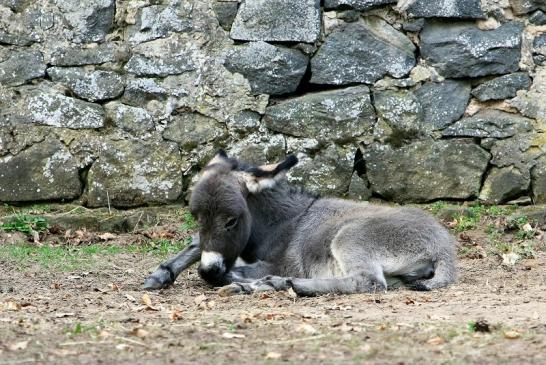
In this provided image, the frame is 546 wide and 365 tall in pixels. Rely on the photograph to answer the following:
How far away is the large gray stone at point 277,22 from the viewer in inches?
380

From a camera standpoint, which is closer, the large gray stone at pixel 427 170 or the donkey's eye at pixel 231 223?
the donkey's eye at pixel 231 223

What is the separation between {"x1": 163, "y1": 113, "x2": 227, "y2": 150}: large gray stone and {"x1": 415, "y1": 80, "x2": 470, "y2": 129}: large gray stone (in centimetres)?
205

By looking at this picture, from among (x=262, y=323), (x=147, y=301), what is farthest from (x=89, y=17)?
(x=262, y=323)

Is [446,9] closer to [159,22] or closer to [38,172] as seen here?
[159,22]

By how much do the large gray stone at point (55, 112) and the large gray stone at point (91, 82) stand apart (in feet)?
0.35

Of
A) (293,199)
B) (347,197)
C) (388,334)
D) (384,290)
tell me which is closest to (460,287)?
(384,290)

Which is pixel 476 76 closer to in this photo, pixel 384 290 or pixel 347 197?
pixel 347 197

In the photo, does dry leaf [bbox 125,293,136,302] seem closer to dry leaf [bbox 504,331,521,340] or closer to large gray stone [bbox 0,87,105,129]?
dry leaf [bbox 504,331,521,340]

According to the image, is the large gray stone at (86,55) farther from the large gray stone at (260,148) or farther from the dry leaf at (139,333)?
the dry leaf at (139,333)

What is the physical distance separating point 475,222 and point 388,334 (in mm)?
4555

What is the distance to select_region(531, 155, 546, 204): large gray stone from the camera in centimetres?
960

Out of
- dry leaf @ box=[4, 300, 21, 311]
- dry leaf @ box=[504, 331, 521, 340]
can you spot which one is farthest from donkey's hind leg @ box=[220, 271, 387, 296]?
dry leaf @ box=[504, 331, 521, 340]

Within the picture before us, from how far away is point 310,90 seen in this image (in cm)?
988

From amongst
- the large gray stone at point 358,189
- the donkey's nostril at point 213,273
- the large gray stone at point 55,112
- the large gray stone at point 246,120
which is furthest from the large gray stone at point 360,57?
the donkey's nostril at point 213,273
